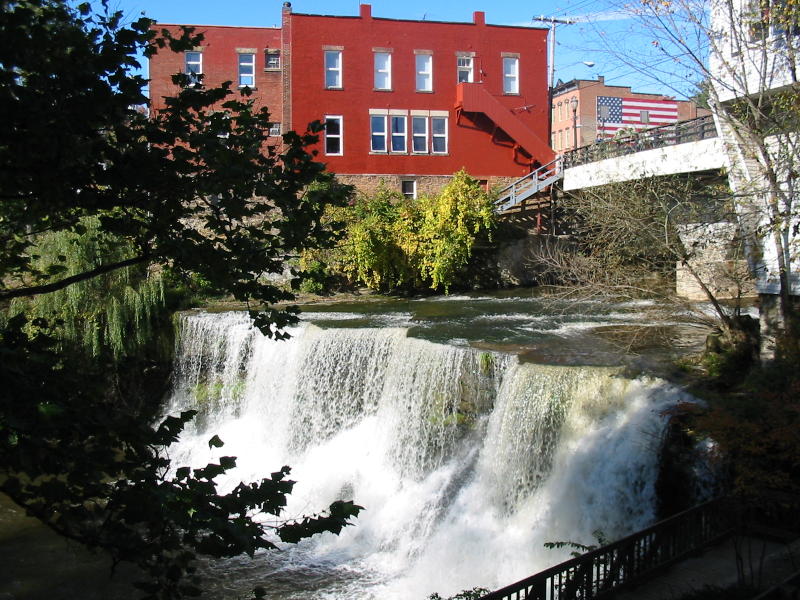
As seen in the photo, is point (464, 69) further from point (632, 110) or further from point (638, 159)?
point (632, 110)

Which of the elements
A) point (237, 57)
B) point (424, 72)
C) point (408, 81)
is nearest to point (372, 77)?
point (408, 81)

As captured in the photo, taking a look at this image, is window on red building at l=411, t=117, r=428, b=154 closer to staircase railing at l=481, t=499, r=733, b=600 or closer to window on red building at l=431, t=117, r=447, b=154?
window on red building at l=431, t=117, r=447, b=154

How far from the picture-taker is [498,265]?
25.1m

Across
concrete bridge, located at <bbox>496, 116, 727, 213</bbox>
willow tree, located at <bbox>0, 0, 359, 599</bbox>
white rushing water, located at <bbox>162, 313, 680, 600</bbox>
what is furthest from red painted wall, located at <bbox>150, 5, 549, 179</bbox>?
willow tree, located at <bbox>0, 0, 359, 599</bbox>

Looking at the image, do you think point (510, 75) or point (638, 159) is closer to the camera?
point (638, 159)

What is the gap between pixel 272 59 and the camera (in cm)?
2911

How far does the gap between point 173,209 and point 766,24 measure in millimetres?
8569

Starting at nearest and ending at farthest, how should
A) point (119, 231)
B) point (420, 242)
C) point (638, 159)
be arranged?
point (119, 231) → point (638, 159) → point (420, 242)

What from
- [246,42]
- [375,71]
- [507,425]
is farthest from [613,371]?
[246,42]

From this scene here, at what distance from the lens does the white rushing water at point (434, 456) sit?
970cm

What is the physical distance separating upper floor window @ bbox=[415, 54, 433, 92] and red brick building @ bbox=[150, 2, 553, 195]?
0.13 ft

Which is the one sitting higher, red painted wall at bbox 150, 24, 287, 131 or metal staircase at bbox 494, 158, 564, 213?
red painted wall at bbox 150, 24, 287, 131

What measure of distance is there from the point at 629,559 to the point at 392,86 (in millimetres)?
24447

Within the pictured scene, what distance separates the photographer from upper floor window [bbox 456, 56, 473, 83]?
29.5 metres
